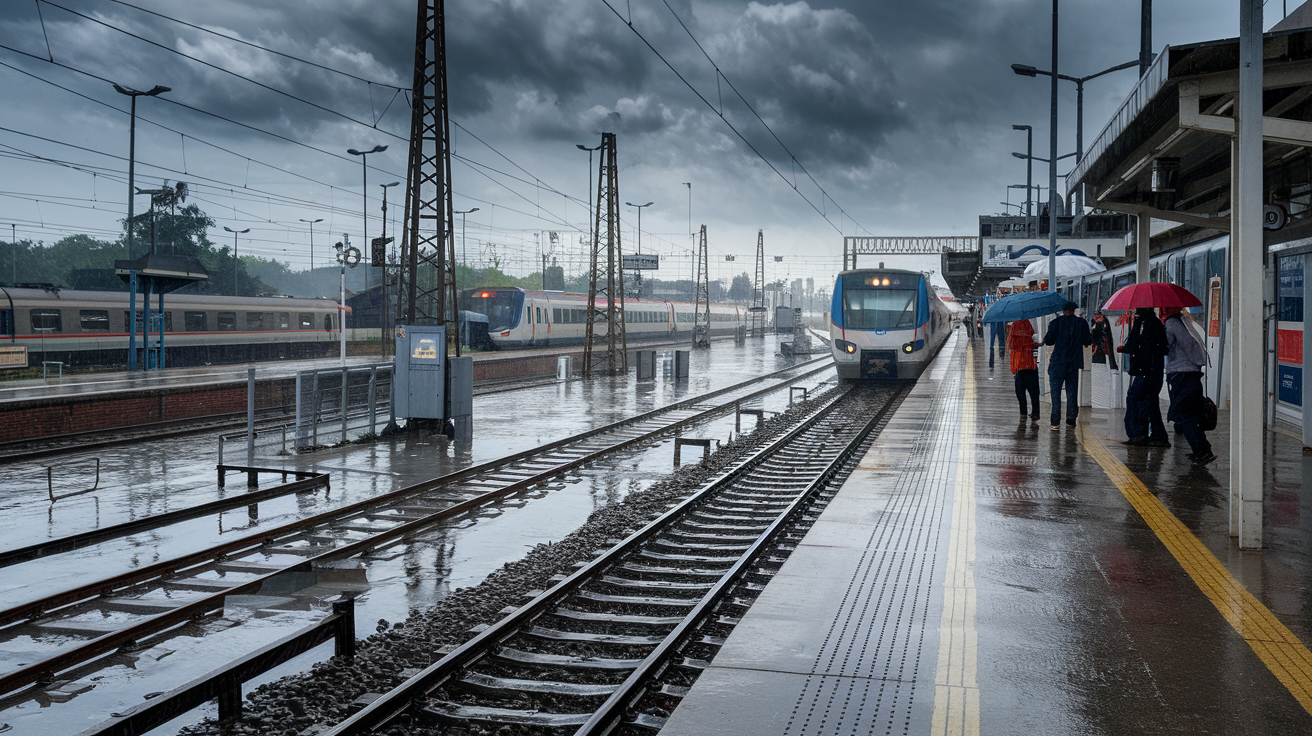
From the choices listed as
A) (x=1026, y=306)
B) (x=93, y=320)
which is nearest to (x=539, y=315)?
(x=93, y=320)

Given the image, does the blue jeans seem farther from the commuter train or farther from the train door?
the commuter train

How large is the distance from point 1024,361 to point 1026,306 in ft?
2.78

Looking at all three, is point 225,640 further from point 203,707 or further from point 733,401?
point 733,401

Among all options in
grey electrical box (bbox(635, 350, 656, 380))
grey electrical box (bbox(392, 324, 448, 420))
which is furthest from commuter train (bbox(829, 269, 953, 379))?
grey electrical box (bbox(392, 324, 448, 420))

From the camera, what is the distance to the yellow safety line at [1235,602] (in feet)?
15.0

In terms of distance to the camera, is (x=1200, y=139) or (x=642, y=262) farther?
(x=642, y=262)

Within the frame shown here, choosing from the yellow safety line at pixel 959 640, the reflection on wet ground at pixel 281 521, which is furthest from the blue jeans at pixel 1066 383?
the reflection on wet ground at pixel 281 521

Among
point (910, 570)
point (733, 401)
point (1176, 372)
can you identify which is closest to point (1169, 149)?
point (1176, 372)

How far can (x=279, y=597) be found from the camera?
6949 mm

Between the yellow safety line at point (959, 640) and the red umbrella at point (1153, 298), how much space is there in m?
3.51

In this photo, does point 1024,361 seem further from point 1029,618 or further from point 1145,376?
point 1029,618

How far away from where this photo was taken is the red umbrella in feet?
35.1

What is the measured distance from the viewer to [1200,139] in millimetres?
9086

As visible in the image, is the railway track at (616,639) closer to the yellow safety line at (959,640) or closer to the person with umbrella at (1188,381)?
the yellow safety line at (959,640)
